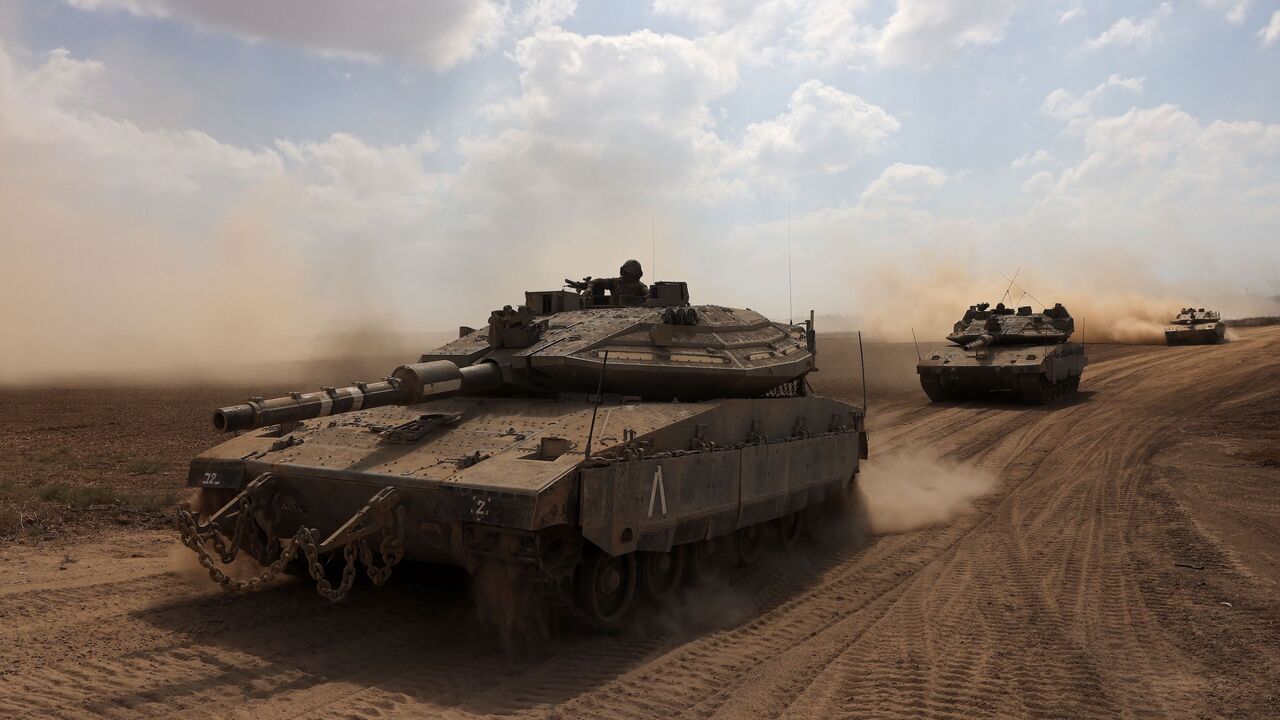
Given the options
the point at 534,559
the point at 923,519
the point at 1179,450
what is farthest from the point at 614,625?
the point at 1179,450

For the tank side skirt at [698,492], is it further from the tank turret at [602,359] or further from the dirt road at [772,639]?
the tank turret at [602,359]

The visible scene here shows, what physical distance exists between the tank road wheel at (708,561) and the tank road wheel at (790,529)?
120cm

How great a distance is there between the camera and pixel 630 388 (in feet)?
29.1

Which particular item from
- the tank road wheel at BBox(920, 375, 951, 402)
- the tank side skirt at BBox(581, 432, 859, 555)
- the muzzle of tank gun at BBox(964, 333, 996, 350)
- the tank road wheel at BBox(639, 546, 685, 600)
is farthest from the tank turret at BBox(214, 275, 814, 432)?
the muzzle of tank gun at BBox(964, 333, 996, 350)

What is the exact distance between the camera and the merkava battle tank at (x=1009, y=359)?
2352 centimetres

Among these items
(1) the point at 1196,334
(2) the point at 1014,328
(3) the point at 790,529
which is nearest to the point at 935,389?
(2) the point at 1014,328

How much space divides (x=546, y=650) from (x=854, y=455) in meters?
6.22

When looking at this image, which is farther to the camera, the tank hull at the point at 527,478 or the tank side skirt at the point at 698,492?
the tank side skirt at the point at 698,492

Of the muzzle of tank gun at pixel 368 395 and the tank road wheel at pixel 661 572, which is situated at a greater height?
the muzzle of tank gun at pixel 368 395

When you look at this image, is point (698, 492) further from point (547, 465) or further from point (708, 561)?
point (547, 465)

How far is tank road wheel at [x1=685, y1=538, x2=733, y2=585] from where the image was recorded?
8359 millimetres

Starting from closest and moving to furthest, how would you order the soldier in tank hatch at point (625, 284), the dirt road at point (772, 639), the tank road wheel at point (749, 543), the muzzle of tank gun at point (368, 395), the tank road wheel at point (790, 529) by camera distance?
the dirt road at point (772, 639), the muzzle of tank gun at point (368, 395), the tank road wheel at point (749, 543), the tank road wheel at point (790, 529), the soldier in tank hatch at point (625, 284)

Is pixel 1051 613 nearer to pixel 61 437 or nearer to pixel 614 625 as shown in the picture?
pixel 614 625

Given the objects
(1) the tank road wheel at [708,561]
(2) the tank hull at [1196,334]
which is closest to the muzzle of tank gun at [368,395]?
(1) the tank road wheel at [708,561]
